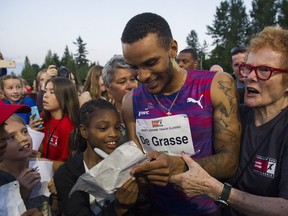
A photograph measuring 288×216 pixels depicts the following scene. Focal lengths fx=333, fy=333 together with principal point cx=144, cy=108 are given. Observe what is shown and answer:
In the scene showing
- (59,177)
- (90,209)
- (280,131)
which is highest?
(280,131)

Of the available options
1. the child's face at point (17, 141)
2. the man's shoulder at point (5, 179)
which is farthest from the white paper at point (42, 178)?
the man's shoulder at point (5, 179)

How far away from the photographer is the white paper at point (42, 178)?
290cm

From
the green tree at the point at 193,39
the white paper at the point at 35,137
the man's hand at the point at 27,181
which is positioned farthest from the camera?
the green tree at the point at 193,39

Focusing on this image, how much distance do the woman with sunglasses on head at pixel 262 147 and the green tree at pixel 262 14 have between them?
71.2m

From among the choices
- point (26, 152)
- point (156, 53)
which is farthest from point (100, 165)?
point (26, 152)

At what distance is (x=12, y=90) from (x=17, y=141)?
343 centimetres

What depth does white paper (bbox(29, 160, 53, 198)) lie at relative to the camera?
2898 mm

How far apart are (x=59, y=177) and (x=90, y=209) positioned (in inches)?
14.0

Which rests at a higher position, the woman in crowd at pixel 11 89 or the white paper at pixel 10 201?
the woman in crowd at pixel 11 89

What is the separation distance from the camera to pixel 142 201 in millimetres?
2479

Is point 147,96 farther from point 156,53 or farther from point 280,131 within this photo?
point 280,131

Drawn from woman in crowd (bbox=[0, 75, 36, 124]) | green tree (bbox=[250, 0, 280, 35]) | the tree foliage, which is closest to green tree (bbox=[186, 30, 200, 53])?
the tree foliage

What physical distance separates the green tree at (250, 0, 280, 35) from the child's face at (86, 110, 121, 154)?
70.9 metres

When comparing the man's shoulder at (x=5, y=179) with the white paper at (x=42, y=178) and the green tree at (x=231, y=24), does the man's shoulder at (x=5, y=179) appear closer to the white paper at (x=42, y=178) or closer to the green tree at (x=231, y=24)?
the white paper at (x=42, y=178)
